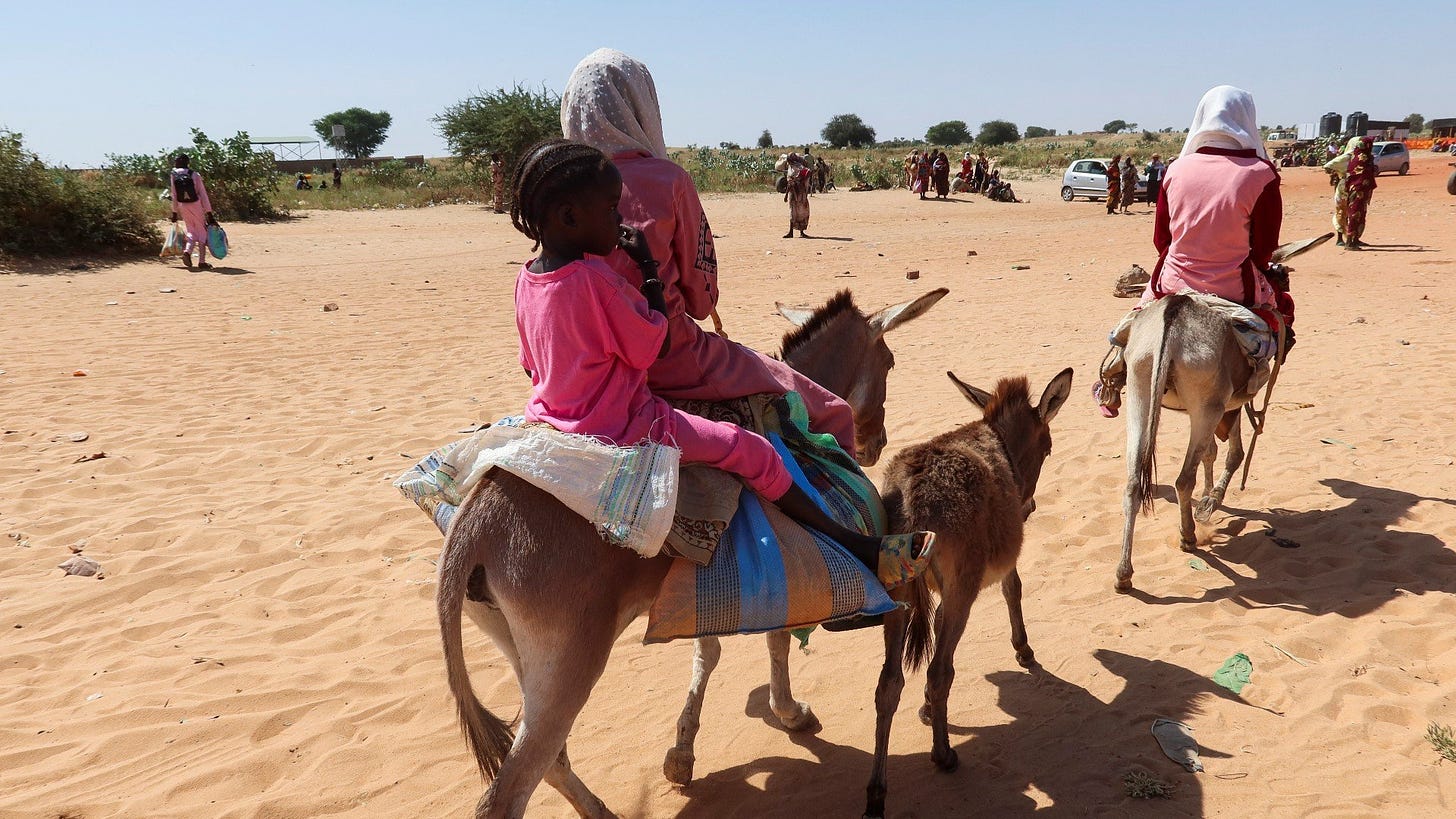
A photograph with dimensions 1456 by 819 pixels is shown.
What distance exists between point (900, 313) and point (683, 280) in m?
1.35

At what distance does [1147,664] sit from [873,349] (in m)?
2.07

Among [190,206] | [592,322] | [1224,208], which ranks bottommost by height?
[592,322]

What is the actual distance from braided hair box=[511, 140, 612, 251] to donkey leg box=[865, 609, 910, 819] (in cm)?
194

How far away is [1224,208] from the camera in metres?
5.30

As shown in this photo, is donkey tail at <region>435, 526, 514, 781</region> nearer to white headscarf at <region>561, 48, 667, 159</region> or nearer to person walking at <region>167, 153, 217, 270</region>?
white headscarf at <region>561, 48, 667, 159</region>

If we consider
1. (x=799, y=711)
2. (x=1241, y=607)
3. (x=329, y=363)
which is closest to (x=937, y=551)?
(x=799, y=711)

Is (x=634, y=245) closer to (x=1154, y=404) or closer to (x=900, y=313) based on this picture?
(x=900, y=313)

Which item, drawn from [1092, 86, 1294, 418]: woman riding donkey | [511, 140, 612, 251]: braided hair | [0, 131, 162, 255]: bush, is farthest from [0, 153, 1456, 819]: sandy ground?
[0, 131, 162, 255]: bush

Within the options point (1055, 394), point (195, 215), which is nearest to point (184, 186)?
point (195, 215)

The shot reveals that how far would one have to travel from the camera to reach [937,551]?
10.8 ft

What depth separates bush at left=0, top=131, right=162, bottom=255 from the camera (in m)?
17.5

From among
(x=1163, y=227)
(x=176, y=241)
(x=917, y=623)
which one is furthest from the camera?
(x=176, y=241)

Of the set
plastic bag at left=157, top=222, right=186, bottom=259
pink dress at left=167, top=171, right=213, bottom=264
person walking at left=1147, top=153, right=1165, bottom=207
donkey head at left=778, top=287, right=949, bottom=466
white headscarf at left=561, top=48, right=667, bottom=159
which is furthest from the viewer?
person walking at left=1147, top=153, right=1165, bottom=207

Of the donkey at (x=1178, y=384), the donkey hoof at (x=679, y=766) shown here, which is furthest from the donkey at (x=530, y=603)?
the donkey at (x=1178, y=384)
